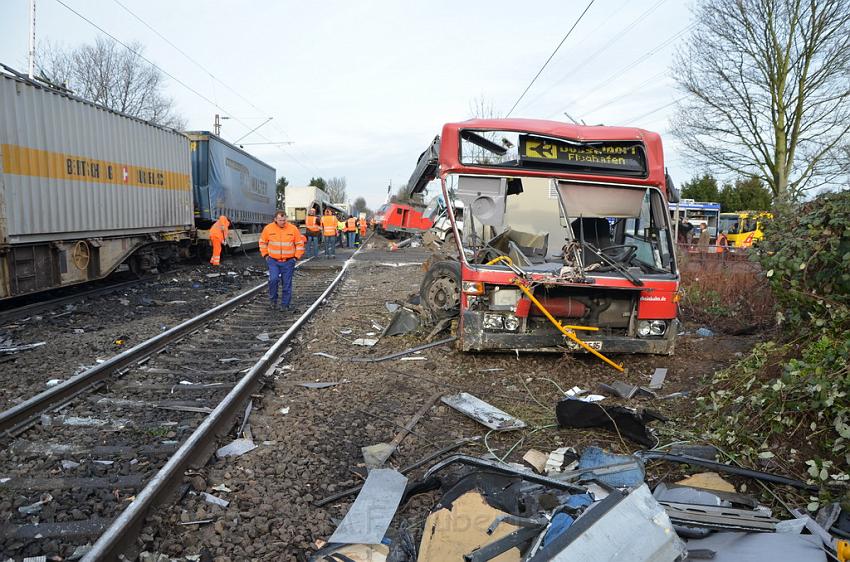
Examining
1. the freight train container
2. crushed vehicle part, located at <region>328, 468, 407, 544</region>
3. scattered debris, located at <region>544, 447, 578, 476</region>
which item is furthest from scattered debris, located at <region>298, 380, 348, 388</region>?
the freight train container

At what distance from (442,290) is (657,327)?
9.47 feet

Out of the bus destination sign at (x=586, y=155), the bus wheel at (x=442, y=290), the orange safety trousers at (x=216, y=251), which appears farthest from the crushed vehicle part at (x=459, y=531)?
the orange safety trousers at (x=216, y=251)

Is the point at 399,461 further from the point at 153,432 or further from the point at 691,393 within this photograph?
the point at 691,393

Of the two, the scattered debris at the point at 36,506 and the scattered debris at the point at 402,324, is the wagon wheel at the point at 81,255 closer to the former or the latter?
the scattered debris at the point at 402,324

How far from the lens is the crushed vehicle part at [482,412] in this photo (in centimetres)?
464

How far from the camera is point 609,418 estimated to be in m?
4.42

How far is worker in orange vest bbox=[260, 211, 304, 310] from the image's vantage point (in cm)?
1007

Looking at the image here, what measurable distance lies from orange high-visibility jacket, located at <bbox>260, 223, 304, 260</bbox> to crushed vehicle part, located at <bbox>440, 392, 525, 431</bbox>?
5635mm

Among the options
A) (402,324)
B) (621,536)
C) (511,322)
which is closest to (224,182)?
(402,324)

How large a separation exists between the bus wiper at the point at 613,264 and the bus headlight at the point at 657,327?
2.24ft

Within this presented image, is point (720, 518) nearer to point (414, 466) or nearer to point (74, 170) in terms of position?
point (414, 466)

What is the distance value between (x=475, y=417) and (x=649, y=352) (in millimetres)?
2714

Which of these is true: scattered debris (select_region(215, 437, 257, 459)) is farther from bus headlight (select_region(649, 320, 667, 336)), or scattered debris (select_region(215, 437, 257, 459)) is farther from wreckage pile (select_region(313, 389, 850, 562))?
bus headlight (select_region(649, 320, 667, 336))

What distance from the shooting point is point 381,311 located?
10.3 metres
